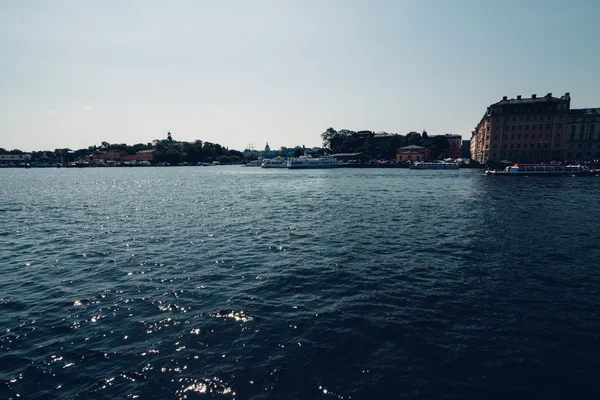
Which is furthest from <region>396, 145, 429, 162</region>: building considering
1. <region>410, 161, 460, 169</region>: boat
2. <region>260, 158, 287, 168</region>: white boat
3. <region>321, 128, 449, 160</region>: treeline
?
<region>260, 158, 287, 168</region>: white boat

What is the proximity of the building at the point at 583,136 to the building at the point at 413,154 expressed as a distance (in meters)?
58.8

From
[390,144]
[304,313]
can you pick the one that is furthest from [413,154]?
[304,313]

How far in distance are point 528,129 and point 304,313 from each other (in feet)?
460

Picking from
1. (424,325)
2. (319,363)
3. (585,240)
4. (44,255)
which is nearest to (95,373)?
(319,363)

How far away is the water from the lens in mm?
8812

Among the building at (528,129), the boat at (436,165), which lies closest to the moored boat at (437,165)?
the boat at (436,165)

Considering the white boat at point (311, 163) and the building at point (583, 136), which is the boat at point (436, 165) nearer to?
the building at point (583, 136)

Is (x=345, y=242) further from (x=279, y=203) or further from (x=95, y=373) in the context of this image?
(x=279, y=203)

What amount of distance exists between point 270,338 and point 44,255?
1897 cm

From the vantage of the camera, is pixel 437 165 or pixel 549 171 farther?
pixel 437 165

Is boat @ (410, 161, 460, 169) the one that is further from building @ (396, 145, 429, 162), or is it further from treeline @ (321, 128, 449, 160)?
treeline @ (321, 128, 449, 160)

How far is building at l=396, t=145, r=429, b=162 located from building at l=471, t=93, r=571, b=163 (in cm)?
3848

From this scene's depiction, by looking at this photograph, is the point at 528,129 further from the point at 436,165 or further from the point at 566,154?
the point at 436,165

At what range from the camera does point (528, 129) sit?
381 ft
